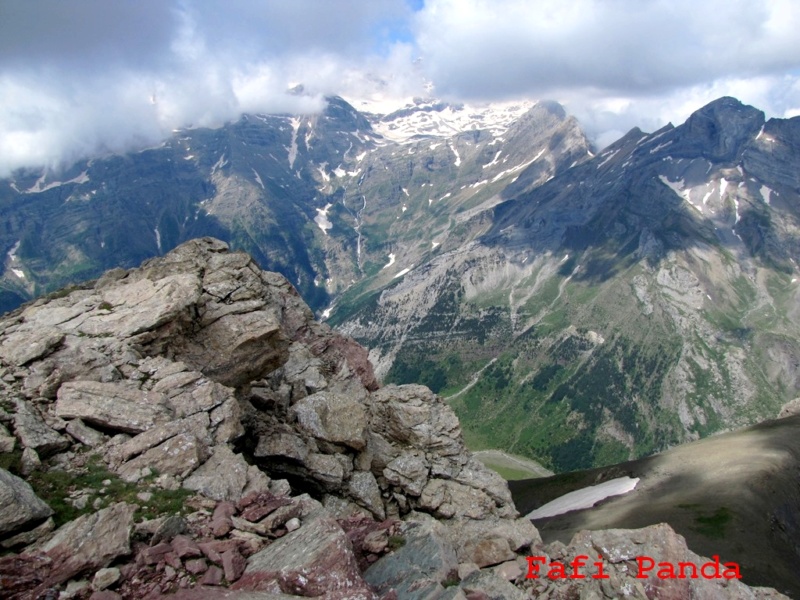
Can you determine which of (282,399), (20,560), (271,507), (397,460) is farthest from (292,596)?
(282,399)

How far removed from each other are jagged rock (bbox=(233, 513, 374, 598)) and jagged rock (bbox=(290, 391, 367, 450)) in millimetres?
13750

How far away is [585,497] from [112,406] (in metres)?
88.3

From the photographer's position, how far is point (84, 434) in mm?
23531

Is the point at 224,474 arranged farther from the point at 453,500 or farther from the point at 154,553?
the point at 453,500

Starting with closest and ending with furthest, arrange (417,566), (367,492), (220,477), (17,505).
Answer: (17,505) → (417,566) → (220,477) → (367,492)

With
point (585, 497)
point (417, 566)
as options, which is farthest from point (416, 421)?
point (585, 497)

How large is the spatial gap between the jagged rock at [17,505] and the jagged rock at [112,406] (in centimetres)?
600

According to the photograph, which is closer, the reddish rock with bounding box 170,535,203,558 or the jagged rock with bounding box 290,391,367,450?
the reddish rock with bounding box 170,535,203,558

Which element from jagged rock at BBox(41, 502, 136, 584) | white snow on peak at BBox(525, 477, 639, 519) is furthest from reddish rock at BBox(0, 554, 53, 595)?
white snow on peak at BBox(525, 477, 639, 519)

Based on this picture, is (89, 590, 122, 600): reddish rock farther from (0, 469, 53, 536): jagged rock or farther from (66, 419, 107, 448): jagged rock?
(66, 419, 107, 448): jagged rock

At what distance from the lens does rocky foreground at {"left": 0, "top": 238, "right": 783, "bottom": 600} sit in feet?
57.3

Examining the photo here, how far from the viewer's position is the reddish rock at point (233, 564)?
17.3 meters

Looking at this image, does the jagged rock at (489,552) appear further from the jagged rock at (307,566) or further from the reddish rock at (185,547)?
the reddish rock at (185,547)

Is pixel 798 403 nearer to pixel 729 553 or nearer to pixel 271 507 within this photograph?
pixel 729 553
